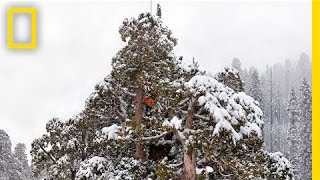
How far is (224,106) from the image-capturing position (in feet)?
38.0

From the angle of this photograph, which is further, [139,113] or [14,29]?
[139,113]

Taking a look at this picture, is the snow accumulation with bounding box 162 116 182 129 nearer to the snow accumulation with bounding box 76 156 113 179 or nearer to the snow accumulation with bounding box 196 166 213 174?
the snow accumulation with bounding box 196 166 213 174

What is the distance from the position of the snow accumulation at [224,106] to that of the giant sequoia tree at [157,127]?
2cm

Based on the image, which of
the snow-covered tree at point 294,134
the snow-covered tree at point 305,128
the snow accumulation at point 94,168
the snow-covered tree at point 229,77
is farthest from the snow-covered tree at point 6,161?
the snow-covered tree at point 294,134

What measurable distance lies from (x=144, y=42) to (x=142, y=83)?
1.11 m

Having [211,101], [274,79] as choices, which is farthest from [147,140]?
[274,79]

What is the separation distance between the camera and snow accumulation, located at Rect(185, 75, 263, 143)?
11.1 metres

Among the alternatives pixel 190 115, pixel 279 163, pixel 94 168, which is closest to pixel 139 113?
pixel 94 168

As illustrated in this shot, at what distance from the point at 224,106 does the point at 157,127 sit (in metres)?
1.82

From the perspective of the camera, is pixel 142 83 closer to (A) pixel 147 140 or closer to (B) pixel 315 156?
(A) pixel 147 140

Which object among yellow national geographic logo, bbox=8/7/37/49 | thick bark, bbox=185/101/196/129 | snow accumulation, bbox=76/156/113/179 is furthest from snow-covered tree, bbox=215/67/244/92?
yellow national geographic logo, bbox=8/7/37/49

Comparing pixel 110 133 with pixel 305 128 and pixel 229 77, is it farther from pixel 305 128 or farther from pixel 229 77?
pixel 305 128

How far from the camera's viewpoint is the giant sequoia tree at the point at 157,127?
1141 centimetres

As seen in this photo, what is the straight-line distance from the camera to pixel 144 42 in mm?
13375
